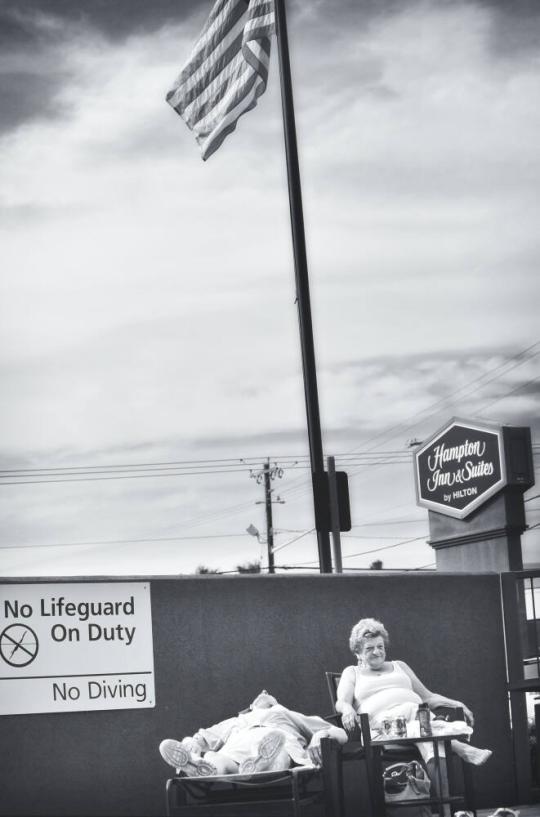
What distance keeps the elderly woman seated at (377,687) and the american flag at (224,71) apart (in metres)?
5.16

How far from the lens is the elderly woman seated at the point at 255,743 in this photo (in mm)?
7289

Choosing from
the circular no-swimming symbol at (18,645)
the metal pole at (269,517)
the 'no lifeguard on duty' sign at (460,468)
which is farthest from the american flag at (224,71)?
the metal pole at (269,517)

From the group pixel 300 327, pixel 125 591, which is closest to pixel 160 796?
pixel 125 591

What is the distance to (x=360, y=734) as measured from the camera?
7809mm

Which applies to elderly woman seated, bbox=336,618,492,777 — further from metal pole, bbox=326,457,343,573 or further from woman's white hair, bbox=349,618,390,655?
metal pole, bbox=326,457,343,573

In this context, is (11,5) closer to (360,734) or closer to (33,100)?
(33,100)

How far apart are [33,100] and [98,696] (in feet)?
39.1

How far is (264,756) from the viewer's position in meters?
7.28

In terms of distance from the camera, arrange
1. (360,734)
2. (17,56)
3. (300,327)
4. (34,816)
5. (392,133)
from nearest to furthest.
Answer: (360,734)
(34,816)
(300,327)
(392,133)
(17,56)

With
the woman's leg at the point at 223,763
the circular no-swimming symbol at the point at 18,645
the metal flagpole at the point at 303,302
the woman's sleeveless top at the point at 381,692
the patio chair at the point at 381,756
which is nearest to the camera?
the patio chair at the point at 381,756

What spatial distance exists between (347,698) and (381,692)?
241 mm

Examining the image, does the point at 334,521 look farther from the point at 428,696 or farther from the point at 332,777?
the point at 332,777

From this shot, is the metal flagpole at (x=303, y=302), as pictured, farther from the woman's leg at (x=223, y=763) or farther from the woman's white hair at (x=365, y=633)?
the woman's leg at (x=223, y=763)

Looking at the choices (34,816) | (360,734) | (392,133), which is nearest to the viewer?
(360,734)
